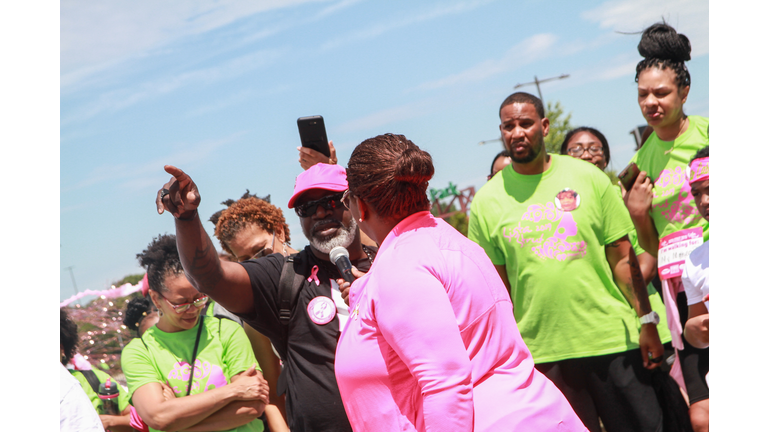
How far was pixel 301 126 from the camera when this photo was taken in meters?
3.65

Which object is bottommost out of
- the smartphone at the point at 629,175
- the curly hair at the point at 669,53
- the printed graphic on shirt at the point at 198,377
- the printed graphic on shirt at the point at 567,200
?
the printed graphic on shirt at the point at 198,377

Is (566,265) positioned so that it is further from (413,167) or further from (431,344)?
(431,344)

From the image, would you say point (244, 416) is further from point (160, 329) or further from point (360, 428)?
point (360, 428)

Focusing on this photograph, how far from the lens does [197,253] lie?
2.63 meters

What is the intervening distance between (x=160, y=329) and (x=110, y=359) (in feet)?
15.4

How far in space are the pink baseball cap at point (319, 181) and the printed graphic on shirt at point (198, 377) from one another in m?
1.11

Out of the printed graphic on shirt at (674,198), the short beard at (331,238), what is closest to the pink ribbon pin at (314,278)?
the short beard at (331,238)

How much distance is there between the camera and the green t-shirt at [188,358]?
3.58 metres

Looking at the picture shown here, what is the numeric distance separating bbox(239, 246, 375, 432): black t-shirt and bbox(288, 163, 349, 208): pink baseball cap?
1.27 feet

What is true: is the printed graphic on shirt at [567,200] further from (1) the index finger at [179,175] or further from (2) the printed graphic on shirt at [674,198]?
(1) the index finger at [179,175]

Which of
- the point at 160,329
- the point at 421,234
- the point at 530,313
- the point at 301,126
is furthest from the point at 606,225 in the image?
the point at 160,329

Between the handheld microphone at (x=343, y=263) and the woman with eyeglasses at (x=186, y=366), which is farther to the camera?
the woman with eyeglasses at (x=186, y=366)

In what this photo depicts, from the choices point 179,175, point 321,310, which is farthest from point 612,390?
point 179,175

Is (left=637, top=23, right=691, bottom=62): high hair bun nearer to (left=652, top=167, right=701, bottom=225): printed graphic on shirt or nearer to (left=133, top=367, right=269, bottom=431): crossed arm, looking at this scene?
(left=652, top=167, right=701, bottom=225): printed graphic on shirt
